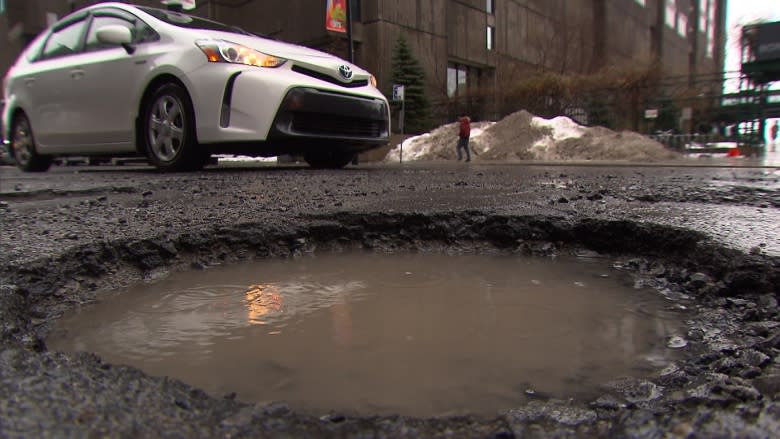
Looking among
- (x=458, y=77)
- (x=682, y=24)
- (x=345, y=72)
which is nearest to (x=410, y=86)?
(x=458, y=77)

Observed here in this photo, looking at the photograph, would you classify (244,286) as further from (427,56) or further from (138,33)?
(427,56)

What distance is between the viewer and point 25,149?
6.84m

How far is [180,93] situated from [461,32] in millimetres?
26818

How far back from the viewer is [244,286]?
1.86 meters

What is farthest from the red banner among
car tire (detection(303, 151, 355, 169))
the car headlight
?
the car headlight

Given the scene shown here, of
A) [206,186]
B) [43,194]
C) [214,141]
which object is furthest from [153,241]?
[214,141]

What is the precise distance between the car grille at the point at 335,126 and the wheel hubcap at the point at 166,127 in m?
1.11

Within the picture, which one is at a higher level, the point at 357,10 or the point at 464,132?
the point at 357,10

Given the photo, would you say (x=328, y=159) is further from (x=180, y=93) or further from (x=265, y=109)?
(x=180, y=93)

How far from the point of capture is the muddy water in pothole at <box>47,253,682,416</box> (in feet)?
3.54

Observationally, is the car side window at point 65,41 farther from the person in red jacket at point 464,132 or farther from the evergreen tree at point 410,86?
the evergreen tree at point 410,86

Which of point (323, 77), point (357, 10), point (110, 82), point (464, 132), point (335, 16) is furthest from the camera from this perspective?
point (357, 10)

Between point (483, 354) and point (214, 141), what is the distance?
4.35m

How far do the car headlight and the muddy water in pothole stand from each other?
342 centimetres
